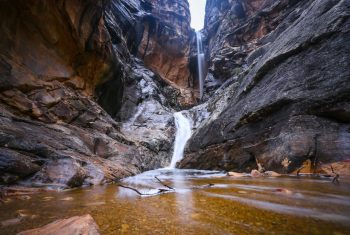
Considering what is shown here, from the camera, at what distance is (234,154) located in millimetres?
9219

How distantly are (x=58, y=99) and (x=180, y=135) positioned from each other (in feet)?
33.7

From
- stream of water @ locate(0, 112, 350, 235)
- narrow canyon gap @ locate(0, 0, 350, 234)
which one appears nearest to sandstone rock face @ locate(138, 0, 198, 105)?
narrow canyon gap @ locate(0, 0, 350, 234)

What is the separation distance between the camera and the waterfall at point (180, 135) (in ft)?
47.9

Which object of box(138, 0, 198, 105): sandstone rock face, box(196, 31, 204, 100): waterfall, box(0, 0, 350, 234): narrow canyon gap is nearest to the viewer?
box(0, 0, 350, 234): narrow canyon gap

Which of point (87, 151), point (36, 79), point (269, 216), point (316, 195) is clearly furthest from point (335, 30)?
point (36, 79)

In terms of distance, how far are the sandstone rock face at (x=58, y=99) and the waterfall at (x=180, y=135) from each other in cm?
114

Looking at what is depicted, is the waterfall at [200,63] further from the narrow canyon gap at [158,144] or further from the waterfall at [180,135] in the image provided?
the narrow canyon gap at [158,144]

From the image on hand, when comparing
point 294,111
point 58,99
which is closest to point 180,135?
point 58,99

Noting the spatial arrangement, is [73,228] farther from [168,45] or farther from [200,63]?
[200,63]

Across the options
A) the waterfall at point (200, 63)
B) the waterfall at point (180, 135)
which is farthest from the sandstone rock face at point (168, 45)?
the waterfall at point (180, 135)

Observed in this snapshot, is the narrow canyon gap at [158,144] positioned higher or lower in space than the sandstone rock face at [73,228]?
higher

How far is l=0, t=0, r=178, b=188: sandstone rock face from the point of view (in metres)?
5.24

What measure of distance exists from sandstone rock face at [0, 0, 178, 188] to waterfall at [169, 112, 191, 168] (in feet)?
3.75

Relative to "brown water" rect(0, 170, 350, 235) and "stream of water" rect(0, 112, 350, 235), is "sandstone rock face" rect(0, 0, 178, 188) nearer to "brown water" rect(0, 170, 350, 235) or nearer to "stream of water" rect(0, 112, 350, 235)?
"stream of water" rect(0, 112, 350, 235)
